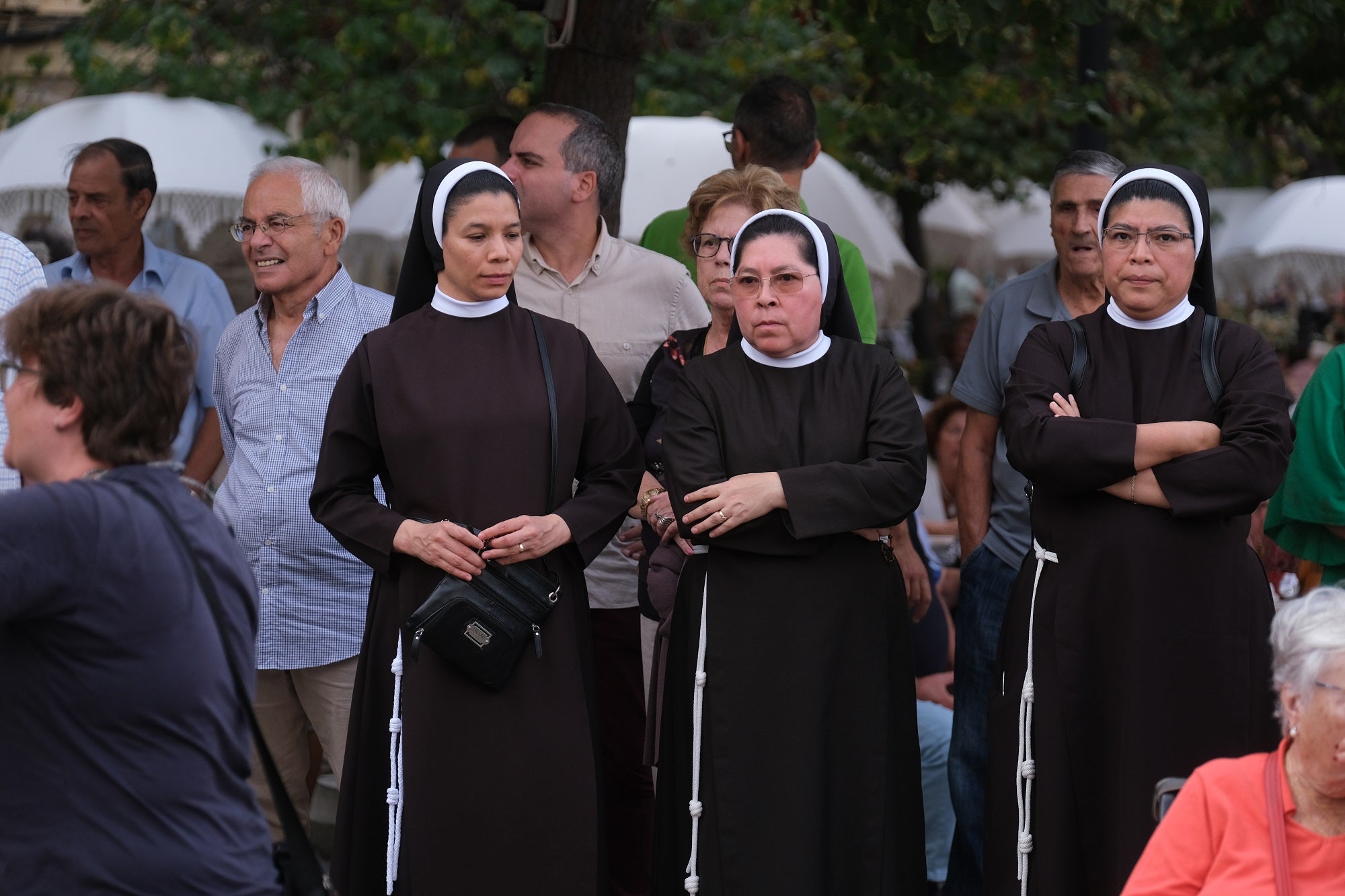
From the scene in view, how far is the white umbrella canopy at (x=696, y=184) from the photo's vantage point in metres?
9.98

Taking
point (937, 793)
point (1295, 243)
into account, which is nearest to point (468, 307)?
point (937, 793)

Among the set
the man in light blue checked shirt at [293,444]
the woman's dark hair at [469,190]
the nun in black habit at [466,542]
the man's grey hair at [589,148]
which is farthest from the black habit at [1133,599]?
the man in light blue checked shirt at [293,444]

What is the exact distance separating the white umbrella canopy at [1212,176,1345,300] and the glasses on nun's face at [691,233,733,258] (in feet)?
29.7

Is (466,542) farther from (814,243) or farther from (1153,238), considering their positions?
(1153,238)

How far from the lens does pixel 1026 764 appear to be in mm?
4508

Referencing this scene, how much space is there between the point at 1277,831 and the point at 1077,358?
1.60 m

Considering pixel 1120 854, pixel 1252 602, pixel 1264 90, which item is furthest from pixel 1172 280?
pixel 1264 90

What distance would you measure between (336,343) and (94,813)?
2555mm

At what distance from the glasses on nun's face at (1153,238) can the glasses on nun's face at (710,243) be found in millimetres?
1152

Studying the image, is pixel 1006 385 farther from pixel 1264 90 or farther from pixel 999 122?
pixel 999 122

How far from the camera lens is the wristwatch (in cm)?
501

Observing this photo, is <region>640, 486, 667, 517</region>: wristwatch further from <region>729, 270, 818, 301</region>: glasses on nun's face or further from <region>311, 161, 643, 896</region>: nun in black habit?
<region>729, 270, 818, 301</region>: glasses on nun's face

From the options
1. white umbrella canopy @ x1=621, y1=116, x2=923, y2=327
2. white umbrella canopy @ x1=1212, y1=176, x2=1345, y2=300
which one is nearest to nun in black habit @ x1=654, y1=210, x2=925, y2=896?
white umbrella canopy @ x1=621, y1=116, x2=923, y2=327

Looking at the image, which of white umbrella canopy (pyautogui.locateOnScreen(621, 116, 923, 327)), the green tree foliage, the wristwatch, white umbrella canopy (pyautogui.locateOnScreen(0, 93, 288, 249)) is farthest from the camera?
the green tree foliage
